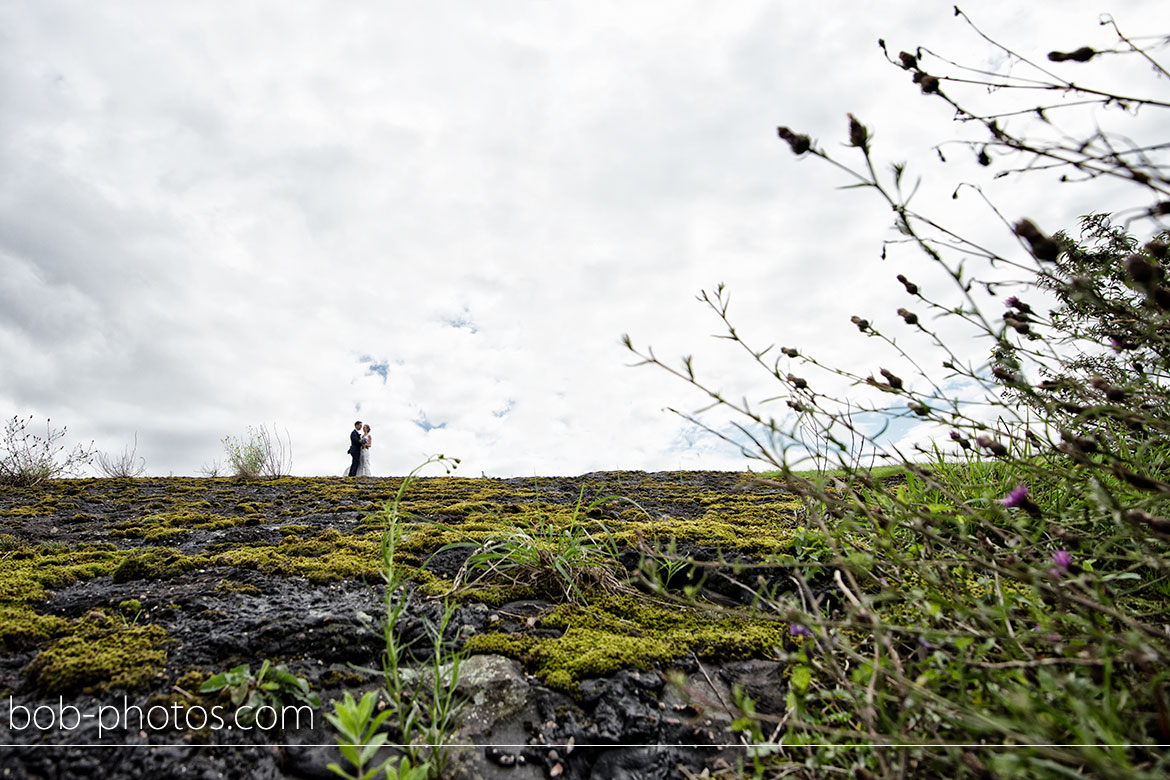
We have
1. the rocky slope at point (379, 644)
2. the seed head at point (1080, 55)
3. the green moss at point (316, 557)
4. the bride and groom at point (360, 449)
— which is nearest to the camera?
the seed head at point (1080, 55)

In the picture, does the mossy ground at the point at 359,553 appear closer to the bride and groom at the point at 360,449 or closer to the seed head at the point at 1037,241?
the seed head at the point at 1037,241

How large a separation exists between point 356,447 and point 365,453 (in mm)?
267

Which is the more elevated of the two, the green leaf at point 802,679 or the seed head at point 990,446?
the seed head at point 990,446

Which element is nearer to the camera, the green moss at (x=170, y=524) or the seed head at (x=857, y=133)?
the seed head at (x=857, y=133)

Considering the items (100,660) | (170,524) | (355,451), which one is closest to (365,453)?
(355,451)

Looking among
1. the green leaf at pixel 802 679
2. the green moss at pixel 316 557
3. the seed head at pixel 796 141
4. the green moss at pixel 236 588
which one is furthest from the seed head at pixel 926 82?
the green moss at pixel 236 588

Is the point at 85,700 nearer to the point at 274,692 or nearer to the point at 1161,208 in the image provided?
the point at 274,692

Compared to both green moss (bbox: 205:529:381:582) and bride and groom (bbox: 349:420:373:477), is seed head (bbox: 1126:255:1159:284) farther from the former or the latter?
bride and groom (bbox: 349:420:373:477)

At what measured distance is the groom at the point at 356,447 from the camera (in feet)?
43.0

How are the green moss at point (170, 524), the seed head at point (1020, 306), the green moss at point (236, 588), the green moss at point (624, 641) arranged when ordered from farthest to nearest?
the green moss at point (170, 524) → the green moss at point (236, 588) → the green moss at point (624, 641) → the seed head at point (1020, 306)

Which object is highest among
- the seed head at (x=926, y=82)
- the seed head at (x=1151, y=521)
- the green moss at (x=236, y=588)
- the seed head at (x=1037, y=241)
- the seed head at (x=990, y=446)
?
the seed head at (x=926, y=82)

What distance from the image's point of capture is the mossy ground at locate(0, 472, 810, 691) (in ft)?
6.32

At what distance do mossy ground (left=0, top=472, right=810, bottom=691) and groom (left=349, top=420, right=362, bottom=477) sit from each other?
279 inches

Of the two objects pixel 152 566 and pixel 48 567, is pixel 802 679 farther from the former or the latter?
pixel 48 567
